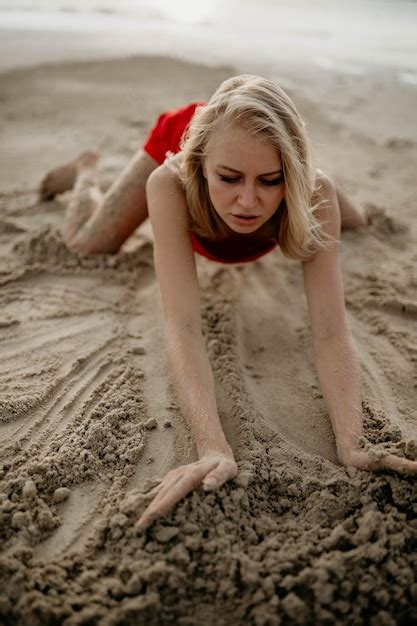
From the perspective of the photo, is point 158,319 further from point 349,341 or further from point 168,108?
point 168,108

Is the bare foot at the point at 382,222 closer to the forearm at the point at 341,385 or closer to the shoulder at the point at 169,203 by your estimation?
the forearm at the point at 341,385

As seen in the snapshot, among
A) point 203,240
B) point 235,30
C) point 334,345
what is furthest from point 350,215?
point 235,30

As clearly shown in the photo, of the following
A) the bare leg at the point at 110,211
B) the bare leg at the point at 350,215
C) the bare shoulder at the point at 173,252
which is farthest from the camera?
the bare leg at the point at 350,215

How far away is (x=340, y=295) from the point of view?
2.54 meters

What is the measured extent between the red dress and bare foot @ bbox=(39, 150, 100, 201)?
0.96 metres

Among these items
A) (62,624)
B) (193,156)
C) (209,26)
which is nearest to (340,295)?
(193,156)

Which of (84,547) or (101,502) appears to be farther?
(101,502)

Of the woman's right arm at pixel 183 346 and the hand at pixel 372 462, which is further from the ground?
the woman's right arm at pixel 183 346

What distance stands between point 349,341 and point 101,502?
1.23m

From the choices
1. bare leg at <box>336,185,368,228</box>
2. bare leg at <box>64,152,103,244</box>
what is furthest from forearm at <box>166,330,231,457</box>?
bare leg at <box>336,185,368,228</box>

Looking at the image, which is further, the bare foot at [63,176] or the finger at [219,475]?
the bare foot at [63,176]

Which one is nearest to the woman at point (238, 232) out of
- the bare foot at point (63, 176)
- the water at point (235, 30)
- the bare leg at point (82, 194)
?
the bare leg at point (82, 194)

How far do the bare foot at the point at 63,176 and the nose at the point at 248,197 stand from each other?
206 centimetres

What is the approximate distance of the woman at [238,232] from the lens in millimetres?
2102
